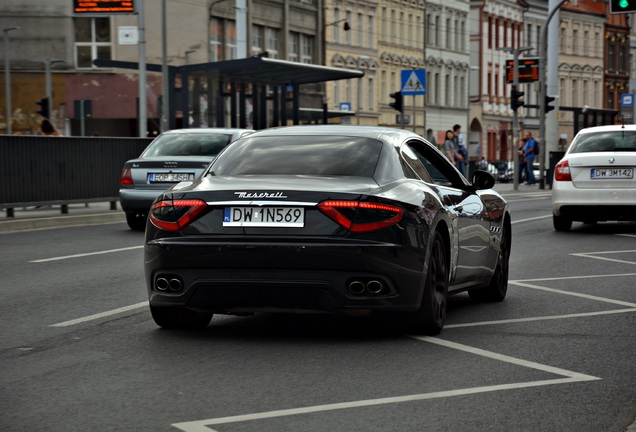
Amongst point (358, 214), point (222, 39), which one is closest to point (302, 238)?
point (358, 214)

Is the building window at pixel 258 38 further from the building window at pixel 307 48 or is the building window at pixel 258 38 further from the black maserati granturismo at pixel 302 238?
the black maserati granturismo at pixel 302 238

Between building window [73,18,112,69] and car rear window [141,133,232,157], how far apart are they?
121 ft

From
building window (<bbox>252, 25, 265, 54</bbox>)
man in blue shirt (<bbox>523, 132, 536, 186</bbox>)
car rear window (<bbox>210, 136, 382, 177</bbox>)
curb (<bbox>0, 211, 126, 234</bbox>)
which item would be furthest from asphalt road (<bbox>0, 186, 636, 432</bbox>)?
building window (<bbox>252, 25, 265, 54</bbox>)

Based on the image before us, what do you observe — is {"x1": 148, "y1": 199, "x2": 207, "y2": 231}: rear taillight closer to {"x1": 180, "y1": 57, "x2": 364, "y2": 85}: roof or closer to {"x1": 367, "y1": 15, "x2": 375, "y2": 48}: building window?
{"x1": 180, "y1": 57, "x2": 364, "y2": 85}: roof

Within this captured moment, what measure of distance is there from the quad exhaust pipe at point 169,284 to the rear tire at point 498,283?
3209 millimetres

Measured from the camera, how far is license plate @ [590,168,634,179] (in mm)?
20109

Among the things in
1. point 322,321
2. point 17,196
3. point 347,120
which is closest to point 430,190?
point 322,321

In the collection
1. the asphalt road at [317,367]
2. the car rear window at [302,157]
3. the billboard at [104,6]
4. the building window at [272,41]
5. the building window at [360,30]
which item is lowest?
the asphalt road at [317,367]

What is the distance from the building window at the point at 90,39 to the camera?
57906 mm

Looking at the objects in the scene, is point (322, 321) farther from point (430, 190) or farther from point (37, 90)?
point (37, 90)

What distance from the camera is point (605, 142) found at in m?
20.6

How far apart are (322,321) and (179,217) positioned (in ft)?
5.26

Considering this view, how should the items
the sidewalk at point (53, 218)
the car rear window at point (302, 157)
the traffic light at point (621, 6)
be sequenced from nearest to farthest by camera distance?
the car rear window at point (302, 157) < the sidewalk at point (53, 218) < the traffic light at point (621, 6)

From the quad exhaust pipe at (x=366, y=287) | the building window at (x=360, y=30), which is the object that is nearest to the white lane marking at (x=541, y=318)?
the quad exhaust pipe at (x=366, y=287)
